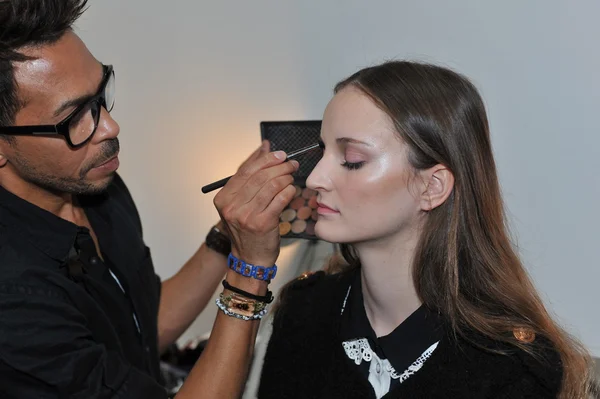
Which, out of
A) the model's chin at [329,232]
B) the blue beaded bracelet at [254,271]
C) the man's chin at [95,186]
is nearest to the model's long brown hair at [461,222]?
the model's chin at [329,232]

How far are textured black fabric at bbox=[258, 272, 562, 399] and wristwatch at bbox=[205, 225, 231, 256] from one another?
9.2 inches

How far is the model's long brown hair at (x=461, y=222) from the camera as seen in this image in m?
1.01

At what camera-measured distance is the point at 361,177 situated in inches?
40.6

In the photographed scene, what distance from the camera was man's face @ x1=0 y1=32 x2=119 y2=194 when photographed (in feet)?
3.57

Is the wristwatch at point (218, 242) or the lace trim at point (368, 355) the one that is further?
the wristwatch at point (218, 242)

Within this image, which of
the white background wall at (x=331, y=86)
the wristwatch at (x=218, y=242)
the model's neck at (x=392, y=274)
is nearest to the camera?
the model's neck at (x=392, y=274)

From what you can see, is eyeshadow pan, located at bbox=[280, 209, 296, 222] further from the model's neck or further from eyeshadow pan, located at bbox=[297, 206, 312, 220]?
the model's neck

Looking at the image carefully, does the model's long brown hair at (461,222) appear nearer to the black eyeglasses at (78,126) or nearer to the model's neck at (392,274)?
the model's neck at (392,274)

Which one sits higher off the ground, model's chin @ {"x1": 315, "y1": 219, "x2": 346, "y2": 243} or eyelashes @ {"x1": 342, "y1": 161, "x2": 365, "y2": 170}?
eyelashes @ {"x1": 342, "y1": 161, "x2": 365, "y2": 170}

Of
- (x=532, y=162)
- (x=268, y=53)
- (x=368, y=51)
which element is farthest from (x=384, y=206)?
(x=268, y=53)

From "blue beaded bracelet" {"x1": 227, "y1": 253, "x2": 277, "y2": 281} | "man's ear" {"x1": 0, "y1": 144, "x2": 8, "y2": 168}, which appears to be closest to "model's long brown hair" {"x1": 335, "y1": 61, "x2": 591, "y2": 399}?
"blue beaded bracelet" {"x1": 227, "y1": 253, "x2": 277, "y2": 281}

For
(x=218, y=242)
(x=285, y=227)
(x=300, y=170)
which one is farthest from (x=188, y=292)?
(x=300, y=170)

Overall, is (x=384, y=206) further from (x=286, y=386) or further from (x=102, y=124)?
(x=102, y=124)

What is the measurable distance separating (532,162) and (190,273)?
2.75 ft
